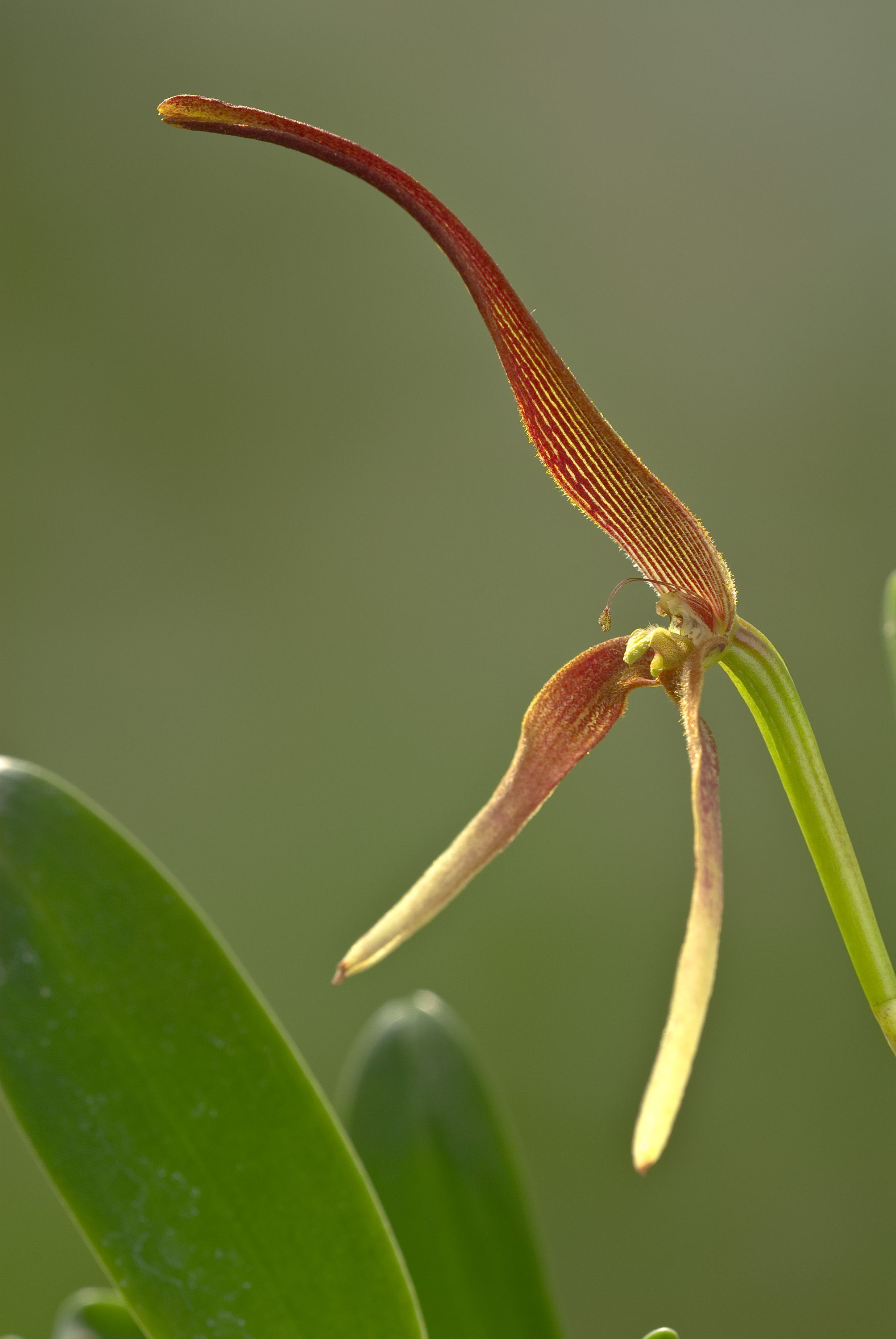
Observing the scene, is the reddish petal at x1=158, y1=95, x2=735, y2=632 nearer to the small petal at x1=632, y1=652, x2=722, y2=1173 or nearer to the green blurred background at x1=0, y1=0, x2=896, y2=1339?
the small petal at x1=632, y1=652, x2=722, y2=1173

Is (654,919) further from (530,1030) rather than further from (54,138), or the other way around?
(54,138)

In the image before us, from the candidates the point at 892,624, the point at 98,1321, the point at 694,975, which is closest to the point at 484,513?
the point at 892,624

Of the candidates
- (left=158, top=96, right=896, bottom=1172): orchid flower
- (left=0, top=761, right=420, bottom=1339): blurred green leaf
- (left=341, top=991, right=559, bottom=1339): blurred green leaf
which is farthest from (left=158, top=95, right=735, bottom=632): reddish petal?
(left=341, top=991, right=559, bottom=1339): blurred green leaf

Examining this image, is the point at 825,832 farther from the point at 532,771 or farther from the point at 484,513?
the point at 484,513

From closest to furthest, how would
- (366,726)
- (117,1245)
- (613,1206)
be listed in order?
(117,1245), (613,1206), (366,726)


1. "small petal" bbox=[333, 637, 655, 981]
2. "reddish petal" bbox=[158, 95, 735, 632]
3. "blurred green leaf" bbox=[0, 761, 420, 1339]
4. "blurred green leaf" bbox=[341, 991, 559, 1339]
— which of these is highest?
"reddish petal" bbox=[158, 95, 735, 632]

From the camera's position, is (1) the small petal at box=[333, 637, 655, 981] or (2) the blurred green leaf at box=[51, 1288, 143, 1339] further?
(2) the blurred green leaf at box=[51, 1288, 143, 1339]

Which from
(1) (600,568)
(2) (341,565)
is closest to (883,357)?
(1) (600,568)
